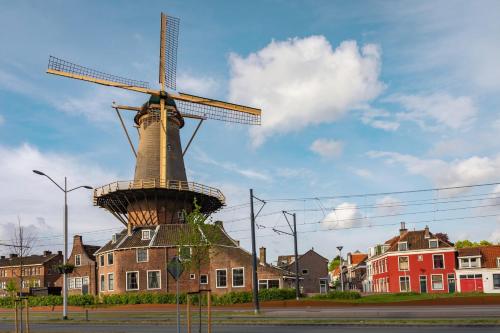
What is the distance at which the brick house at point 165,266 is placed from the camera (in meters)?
53.8

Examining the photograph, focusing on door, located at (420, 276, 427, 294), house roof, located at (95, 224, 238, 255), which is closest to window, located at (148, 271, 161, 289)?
house roof, located at (95, 224, 238, 255)

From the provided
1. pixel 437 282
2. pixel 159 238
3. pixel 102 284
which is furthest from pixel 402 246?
pixel 102 284

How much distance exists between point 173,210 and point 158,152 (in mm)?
6636

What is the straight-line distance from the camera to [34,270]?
110938mm

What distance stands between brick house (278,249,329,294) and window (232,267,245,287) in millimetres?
19991

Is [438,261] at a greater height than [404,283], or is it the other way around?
[438,261]

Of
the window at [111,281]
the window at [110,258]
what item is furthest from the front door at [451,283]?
the window at [110,258]

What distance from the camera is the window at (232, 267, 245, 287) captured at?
53.5 metres

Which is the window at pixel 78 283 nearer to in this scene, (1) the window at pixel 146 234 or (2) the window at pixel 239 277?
(1) the window at pixel 146 234

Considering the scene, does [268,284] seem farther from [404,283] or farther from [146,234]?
[404,283]

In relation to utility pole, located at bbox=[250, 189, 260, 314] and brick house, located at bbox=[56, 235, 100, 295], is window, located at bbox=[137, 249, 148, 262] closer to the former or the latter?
brick house, located at bbox=[56, 235, 100, 295]

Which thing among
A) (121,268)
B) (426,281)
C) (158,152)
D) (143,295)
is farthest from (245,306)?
(426,281)

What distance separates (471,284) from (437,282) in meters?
4.03

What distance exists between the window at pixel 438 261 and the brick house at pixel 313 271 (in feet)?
46.4
